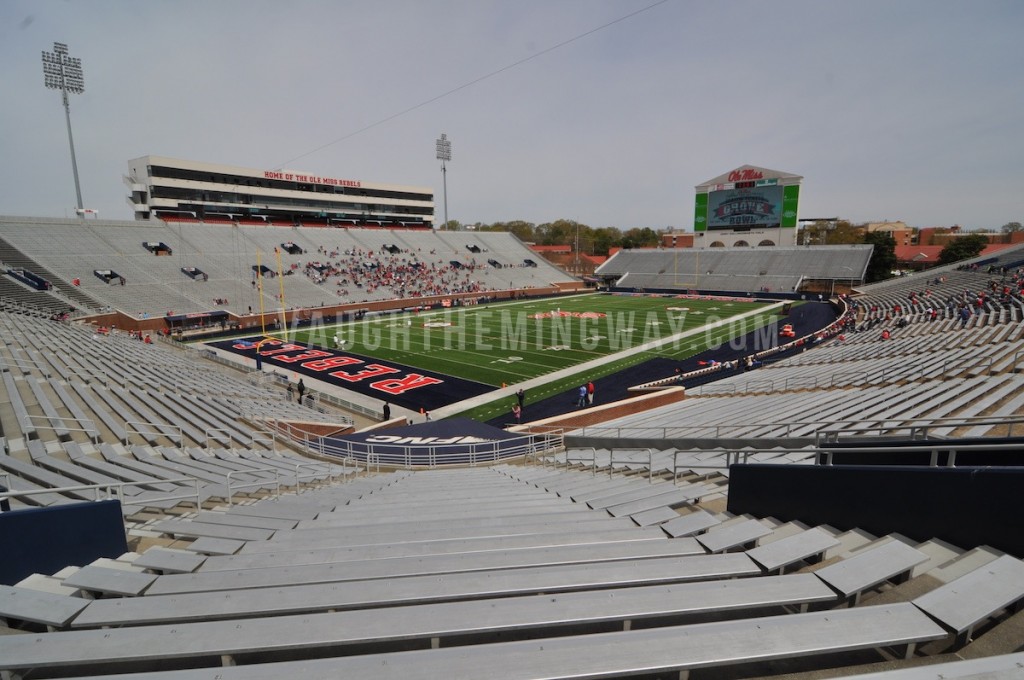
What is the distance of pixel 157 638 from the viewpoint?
2.38 meters

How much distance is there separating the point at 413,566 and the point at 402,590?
0.55 metres

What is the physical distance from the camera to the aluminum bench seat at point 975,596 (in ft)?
7.26

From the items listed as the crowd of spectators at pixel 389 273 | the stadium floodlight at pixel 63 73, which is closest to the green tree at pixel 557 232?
the crowd of spectators at pixel 389 273

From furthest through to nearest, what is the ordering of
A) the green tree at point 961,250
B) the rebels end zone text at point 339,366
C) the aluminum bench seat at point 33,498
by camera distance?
the green tree at point 961,250 < the rebels end zone text at point 339,366 < the aluminum bench seat at point 33,498

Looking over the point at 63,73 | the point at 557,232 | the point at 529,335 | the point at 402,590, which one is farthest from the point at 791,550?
the point at 557,232

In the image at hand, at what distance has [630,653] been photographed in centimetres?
208

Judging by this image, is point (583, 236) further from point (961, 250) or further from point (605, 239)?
point (961, 250)

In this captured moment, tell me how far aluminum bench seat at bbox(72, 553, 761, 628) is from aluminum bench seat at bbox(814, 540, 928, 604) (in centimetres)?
43

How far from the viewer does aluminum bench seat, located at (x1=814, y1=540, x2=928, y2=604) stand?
2.61 meters

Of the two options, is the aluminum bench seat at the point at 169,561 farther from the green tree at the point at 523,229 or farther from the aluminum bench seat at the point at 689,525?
the green tree at the point at 523,229

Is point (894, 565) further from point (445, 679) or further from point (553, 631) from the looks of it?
point (445, 679)

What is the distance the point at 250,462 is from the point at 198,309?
35908 mm

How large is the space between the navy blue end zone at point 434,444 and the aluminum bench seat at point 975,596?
10090mm

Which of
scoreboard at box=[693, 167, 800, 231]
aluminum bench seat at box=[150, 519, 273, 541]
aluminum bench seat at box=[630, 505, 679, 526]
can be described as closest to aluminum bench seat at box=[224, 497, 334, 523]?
aluminum bench seat at box=[150, 519, 273, 541]
